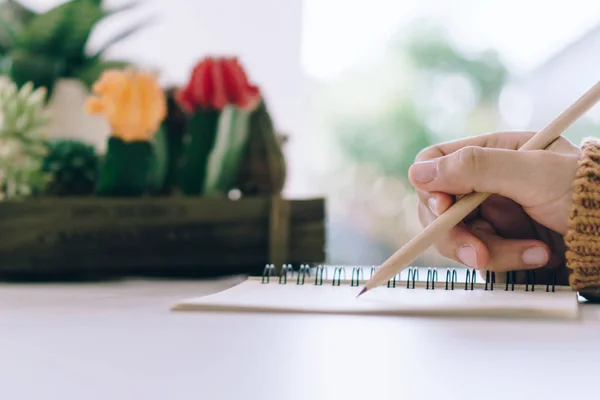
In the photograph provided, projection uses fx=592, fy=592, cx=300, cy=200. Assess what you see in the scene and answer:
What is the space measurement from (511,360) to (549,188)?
22 cm

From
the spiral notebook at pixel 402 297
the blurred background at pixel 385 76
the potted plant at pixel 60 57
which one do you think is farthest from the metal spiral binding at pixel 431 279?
the blurred background at pixel 385 76

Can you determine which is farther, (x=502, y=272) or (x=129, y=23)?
(x=129, y=23)

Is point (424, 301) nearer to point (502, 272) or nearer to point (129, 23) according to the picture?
point (502, 272)

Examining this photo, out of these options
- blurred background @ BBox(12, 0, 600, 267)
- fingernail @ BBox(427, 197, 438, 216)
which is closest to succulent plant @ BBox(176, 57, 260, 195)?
fingernail @ BBox(427, 197, 438, 216)

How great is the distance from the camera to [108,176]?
77 centimetres

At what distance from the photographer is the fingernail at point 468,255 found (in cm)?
51

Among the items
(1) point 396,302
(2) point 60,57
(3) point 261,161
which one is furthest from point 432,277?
(2) point 60,57

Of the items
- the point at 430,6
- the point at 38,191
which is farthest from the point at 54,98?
the point at 430,6

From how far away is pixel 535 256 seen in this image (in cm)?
51

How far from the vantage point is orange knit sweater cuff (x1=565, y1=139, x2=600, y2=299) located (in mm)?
449

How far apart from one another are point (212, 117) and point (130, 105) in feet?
0.36

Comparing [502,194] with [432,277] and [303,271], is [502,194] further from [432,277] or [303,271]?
[303,271]

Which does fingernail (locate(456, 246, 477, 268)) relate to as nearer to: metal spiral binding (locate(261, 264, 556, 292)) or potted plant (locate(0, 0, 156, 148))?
metal spiral binding (locate(261, 264, 556, 292))

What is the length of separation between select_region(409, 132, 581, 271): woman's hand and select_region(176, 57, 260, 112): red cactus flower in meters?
0.31
